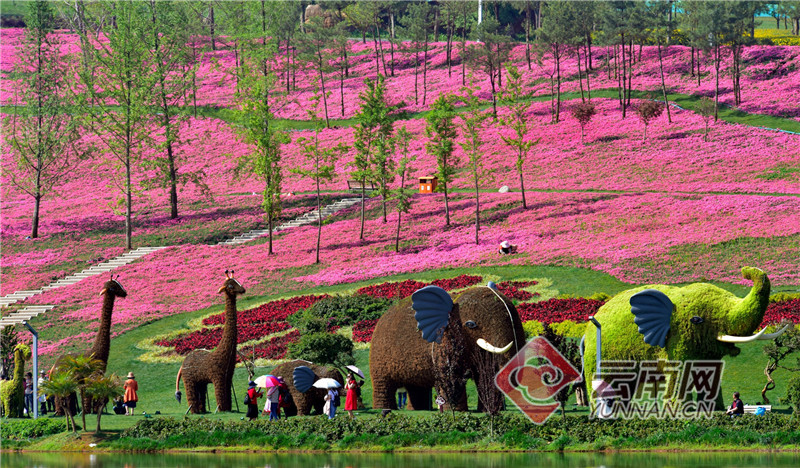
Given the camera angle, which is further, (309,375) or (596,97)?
(596,97)

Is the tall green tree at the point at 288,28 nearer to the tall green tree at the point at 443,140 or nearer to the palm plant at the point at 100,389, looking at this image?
the tall green tree at the point at 443,140

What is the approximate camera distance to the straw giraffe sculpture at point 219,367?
31.2 metres

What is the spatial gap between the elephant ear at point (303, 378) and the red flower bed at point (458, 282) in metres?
18.3

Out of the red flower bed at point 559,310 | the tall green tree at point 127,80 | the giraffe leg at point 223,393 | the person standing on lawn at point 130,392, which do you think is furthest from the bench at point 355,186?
the giraffe leg at point 223,393

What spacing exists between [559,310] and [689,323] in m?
14.4

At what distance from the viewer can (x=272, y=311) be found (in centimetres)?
4688

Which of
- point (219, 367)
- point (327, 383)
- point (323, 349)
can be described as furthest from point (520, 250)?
point (327, 383)

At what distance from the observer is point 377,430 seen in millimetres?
26281

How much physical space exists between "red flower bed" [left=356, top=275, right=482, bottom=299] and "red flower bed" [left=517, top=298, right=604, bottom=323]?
5918 mm

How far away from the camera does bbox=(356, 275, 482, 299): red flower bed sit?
1841 inches

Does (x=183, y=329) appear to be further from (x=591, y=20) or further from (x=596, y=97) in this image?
(x=591, y=20)

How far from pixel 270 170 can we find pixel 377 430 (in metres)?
35.6

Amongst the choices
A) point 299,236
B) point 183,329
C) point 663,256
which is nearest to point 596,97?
point 299,236

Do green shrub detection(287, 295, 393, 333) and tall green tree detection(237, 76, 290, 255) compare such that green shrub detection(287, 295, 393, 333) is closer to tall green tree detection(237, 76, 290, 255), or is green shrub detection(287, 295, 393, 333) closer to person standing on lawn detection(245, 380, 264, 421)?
person standing on lawn detection(245, 380, 264, 421)
